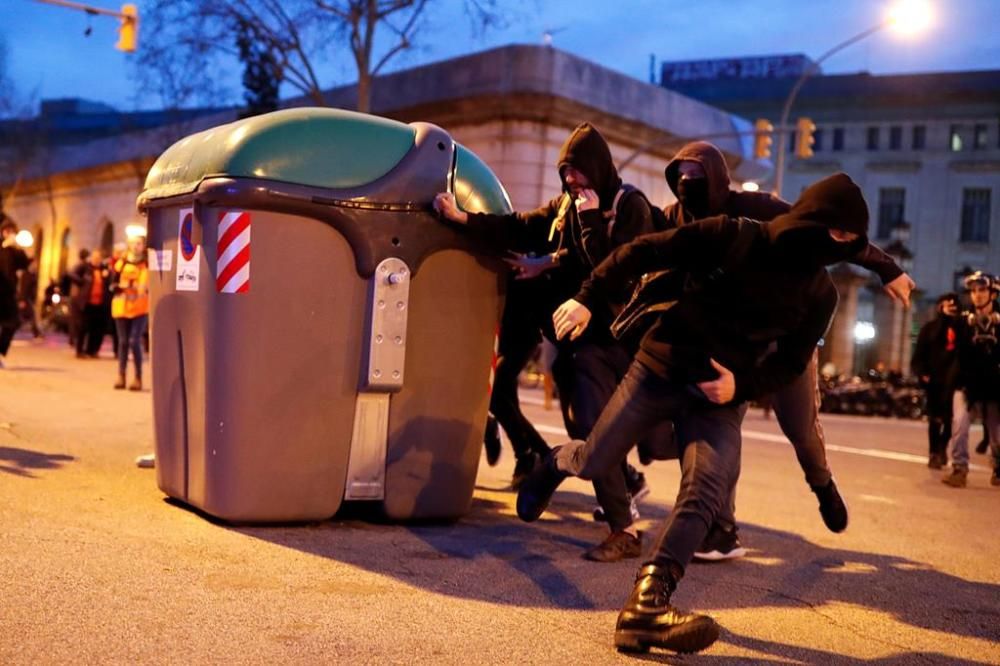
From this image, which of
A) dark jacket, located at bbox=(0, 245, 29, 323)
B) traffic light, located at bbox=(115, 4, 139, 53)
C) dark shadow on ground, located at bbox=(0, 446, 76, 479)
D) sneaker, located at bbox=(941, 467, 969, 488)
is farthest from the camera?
traffic light, located at bbox=(115, 4, 139, 53)

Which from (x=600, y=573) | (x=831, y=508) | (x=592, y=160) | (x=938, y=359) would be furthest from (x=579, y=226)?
(x=938, y=359)

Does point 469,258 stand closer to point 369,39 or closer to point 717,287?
point 717,287

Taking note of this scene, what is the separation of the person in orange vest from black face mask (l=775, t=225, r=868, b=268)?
10386mm

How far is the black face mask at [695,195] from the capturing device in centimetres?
520

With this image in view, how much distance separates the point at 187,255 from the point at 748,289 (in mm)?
2970

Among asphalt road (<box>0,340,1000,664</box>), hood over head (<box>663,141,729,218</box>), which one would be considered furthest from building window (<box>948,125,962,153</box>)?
hood over head (<box>663,141,729,218</box>)

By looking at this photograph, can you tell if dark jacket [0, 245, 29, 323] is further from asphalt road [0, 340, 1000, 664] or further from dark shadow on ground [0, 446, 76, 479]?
dark shadow on ground [0, 446, 76, 479]

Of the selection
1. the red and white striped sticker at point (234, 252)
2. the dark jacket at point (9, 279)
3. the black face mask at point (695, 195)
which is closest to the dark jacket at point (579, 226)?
the black face mask at point (695, 195)

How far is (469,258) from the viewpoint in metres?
6.37

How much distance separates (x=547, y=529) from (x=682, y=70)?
6425 centimetres

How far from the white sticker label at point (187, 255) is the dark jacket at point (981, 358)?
→ 292 inches

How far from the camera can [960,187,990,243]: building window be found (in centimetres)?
5697

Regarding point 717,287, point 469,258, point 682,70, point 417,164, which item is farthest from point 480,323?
point 682,70

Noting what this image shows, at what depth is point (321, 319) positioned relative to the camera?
5992mm
